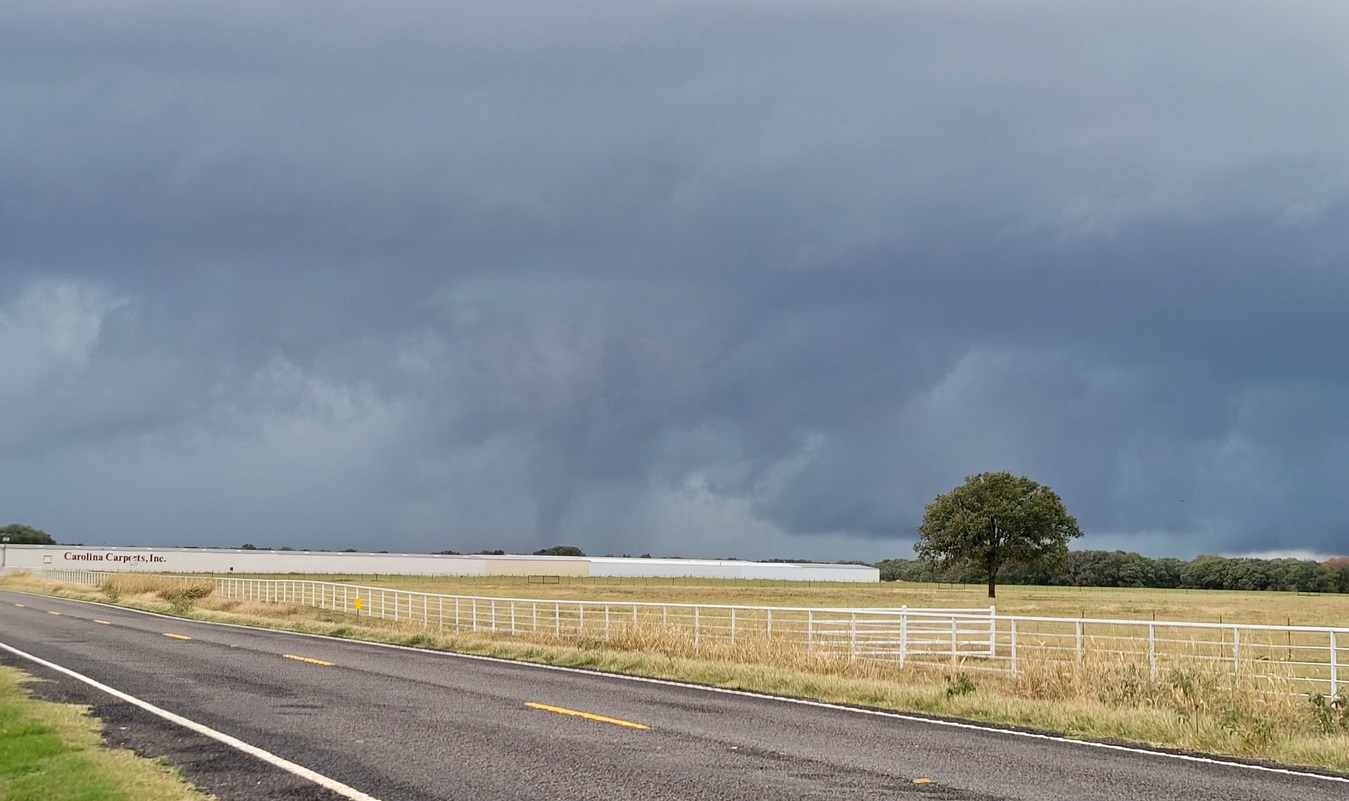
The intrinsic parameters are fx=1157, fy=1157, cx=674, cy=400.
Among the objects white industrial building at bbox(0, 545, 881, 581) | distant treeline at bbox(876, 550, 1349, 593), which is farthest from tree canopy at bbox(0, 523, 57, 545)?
distant treeline at bbox(876, 550, 1349, 593)

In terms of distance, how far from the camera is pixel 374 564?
141m

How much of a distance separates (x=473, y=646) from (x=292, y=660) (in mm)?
5535

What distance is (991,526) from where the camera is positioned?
87875 mm

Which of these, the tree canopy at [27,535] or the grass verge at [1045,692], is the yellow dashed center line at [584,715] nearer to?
the grass verge at [1045,692]

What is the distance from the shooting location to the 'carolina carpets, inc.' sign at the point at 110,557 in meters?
130

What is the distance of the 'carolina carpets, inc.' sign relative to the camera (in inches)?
Result: 5108

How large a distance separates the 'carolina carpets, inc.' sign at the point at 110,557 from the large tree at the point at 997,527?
3551 inches

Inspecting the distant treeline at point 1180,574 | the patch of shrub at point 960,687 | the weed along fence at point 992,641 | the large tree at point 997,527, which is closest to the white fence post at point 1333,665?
the weed along fence at point 992,641

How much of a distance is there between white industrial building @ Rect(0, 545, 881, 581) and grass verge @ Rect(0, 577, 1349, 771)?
117 meters

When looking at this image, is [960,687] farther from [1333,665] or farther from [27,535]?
[27,535]

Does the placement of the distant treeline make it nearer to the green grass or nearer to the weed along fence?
the weed along fence

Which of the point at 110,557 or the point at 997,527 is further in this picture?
the point at 110,557

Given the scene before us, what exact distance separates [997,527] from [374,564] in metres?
81.8

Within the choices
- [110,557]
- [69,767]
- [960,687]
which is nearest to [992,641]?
[960,687]
